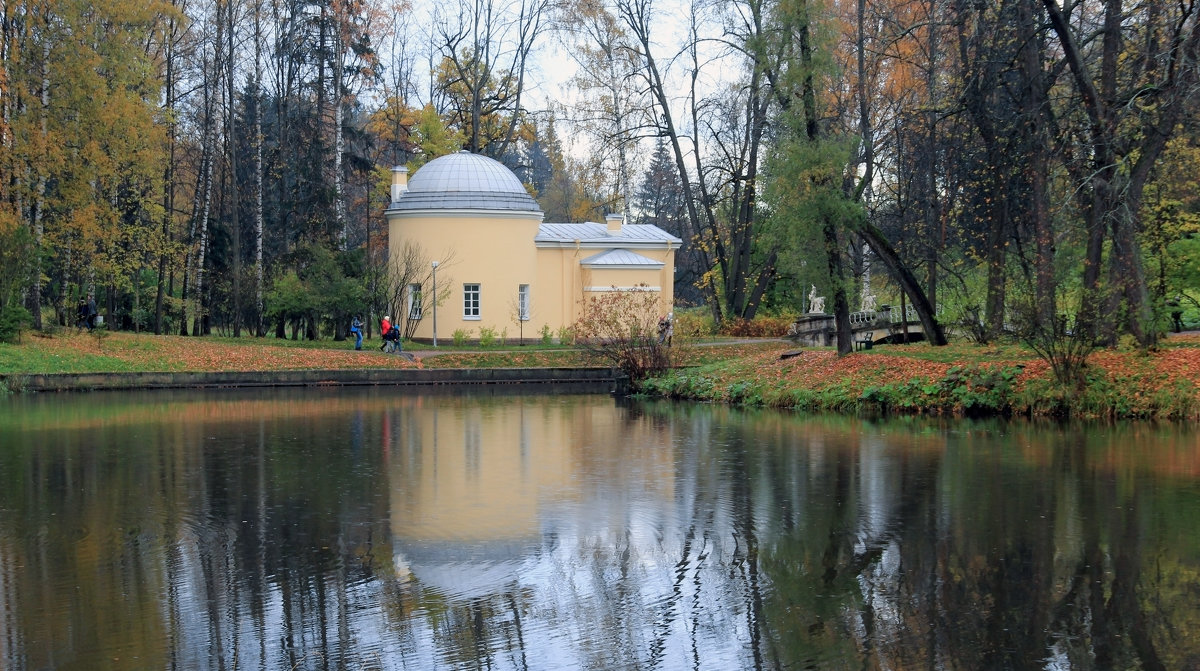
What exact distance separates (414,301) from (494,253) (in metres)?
3.24

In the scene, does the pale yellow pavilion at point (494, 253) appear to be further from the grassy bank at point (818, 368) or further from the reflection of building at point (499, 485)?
the reflection of building at point (499, 485)

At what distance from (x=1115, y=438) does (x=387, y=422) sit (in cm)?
1164

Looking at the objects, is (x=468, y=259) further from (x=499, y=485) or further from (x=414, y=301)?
(x=499, y=485)

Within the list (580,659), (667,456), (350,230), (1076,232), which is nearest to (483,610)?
(580,659)

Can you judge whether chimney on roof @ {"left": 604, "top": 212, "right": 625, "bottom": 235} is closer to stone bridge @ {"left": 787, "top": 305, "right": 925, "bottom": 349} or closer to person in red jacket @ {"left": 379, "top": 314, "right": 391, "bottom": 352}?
stone bridge @ {"left": 787, "top": 305, "right": 925, "bottom": 349}

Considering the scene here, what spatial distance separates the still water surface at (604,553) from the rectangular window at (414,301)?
2078 centimetres

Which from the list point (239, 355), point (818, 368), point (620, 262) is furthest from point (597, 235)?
point (818, 368)

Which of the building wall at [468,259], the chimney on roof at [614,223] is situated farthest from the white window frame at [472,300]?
the chimney on roof at [614,223]

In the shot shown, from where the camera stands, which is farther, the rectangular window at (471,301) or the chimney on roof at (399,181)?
the chimney on roof at (399,181)

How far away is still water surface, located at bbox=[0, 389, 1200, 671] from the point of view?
22.5 ft

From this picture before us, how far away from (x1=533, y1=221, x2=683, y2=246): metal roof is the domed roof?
1511 mm

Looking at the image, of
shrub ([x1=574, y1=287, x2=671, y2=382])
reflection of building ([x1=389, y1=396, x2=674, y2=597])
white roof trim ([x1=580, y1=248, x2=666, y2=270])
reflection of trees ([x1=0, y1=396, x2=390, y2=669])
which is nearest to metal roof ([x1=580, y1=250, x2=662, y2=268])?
white roof trim ([x1=580, y1=248, x2=666, y2=270])

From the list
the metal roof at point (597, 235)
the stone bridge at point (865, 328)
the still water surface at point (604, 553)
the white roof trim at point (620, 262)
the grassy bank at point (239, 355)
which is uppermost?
the metal roof at point (597, 235)

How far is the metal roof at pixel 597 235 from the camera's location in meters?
41.0
